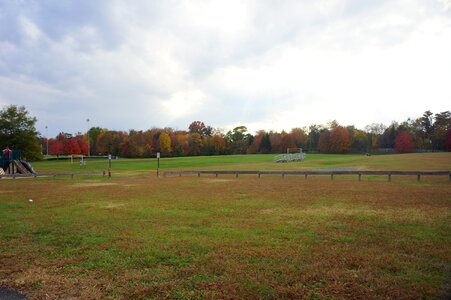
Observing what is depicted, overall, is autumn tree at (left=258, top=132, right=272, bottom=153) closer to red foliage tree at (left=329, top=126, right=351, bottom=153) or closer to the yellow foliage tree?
red foliage tree at (left=329, top=126, right=351, bottom=153)

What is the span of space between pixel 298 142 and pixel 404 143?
3874 cm

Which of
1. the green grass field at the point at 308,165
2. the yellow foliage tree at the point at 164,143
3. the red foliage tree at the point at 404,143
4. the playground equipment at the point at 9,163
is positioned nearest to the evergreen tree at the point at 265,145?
the yellow foliage tree at the point at 164,143

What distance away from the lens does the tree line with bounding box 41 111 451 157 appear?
11077 cm

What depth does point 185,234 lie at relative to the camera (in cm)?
928

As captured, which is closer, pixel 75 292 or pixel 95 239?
pixel 75 292

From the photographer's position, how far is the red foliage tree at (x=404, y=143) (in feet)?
352

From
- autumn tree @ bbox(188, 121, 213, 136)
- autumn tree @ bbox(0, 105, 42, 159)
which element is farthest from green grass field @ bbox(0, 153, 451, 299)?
autumn tree @ bbox(188, 121, 213, 136)

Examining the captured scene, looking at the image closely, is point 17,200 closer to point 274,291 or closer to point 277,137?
point 274,291

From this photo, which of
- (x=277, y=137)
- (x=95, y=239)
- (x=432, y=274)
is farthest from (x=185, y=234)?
(x=277, y=137)

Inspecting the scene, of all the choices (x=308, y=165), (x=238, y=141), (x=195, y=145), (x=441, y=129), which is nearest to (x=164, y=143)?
(x=195, y=145)

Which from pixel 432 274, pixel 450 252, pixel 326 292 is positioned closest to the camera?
pixel 326 292

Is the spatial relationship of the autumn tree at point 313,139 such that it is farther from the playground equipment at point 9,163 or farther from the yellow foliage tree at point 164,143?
the playground equipment at point 9,163

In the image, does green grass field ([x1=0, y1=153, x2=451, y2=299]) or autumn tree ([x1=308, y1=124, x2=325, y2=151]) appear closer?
green grass field ([x1=0, y1=153, x2=451, y2=299])

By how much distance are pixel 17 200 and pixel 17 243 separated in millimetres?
10268
